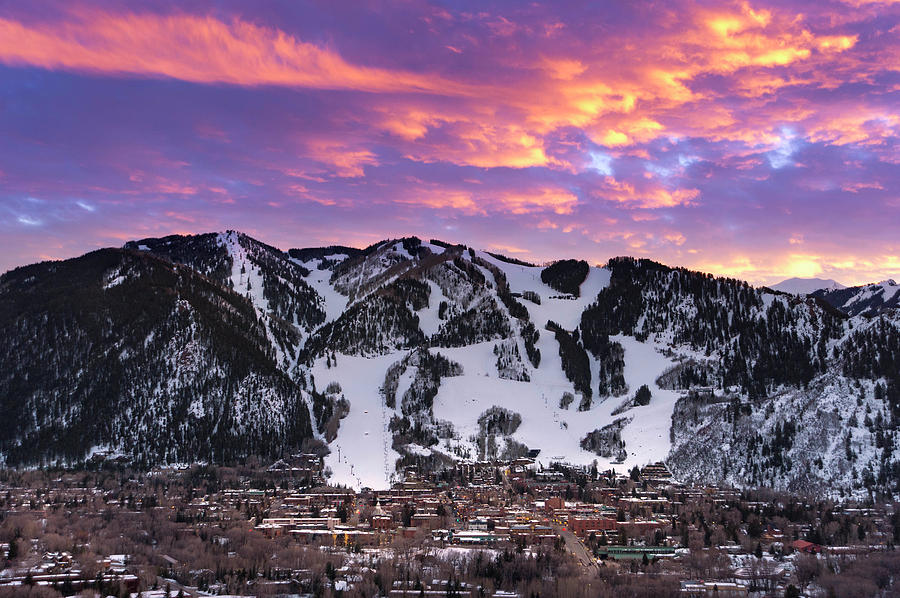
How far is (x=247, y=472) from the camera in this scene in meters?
169

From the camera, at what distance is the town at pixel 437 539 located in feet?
297

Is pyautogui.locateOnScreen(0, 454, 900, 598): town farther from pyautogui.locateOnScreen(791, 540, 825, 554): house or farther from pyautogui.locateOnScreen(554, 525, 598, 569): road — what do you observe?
pyautogui.locateOnScreen(554, 525, 598, 569): road

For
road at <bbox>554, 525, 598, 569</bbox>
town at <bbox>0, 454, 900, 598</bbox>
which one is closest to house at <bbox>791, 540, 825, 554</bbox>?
town at <bbox>0, 454, 900, 598</bbox>

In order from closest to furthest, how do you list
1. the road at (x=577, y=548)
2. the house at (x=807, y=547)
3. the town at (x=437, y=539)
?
the town at (x=437, y=539)
the road at (x=577, y=548)
the house at (x=807, y=547)

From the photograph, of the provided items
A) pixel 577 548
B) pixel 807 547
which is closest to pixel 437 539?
pixel 577 548

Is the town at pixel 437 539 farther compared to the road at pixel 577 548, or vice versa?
the road at pixel 577 548

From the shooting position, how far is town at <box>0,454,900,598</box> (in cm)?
9056

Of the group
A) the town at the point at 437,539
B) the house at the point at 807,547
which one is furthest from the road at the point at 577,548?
the house at the point at 807,547

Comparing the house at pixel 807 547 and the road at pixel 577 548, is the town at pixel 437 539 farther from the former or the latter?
the road at pixel 577 548

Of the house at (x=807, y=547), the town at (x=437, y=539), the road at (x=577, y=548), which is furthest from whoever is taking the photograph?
the house at (x=807, y=547)

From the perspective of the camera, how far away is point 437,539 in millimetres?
111938

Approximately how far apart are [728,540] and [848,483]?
36.4 metres

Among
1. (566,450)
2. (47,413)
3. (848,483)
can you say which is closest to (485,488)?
(566,450)

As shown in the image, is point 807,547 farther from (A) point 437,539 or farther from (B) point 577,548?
(A) point 437,539
